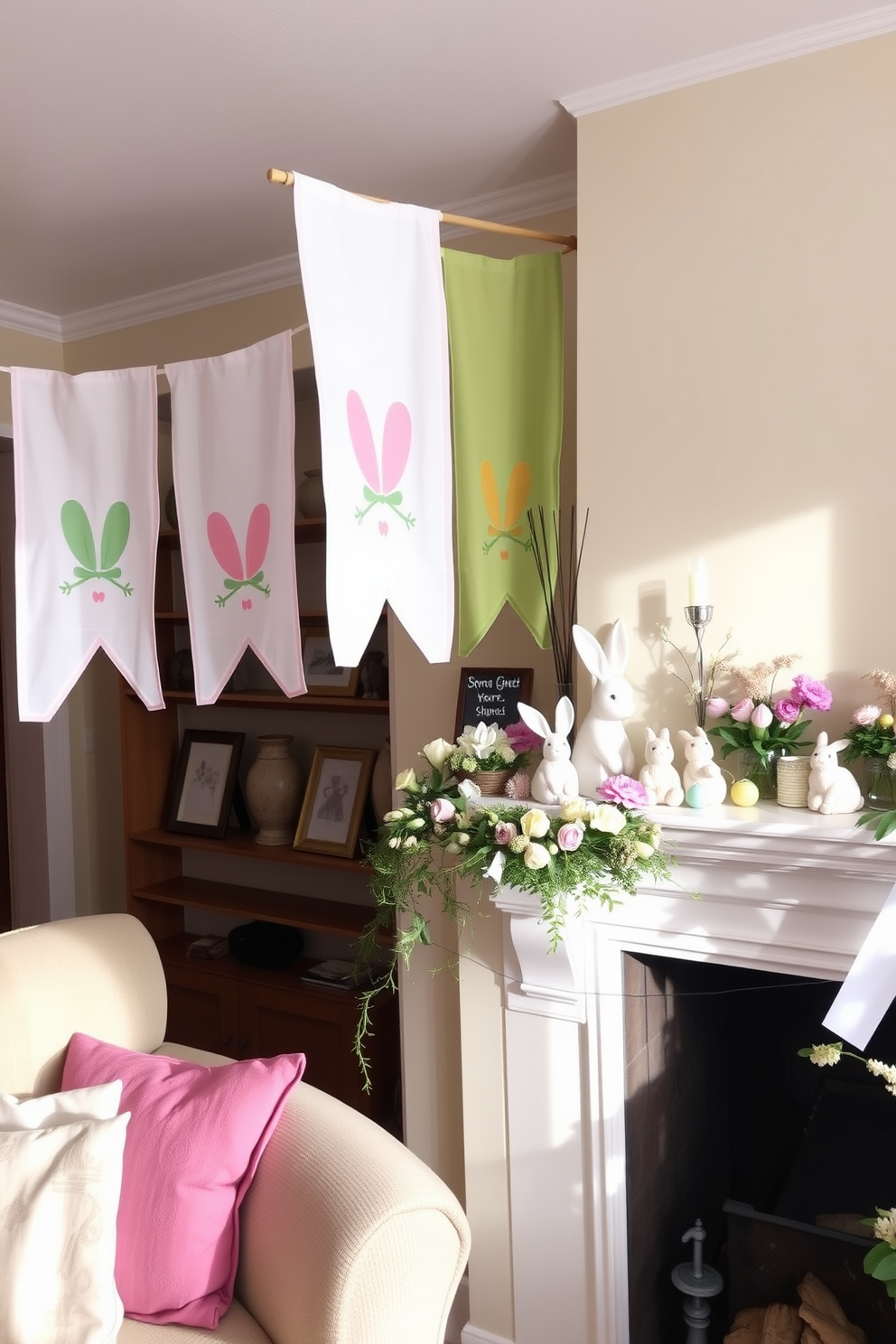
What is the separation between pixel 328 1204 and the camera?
1529 mm

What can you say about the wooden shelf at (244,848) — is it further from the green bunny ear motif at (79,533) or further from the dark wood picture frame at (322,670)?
the green bunny ear motif at (79,533)

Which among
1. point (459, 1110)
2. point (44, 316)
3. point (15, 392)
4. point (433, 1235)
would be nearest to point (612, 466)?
point (15, 392)

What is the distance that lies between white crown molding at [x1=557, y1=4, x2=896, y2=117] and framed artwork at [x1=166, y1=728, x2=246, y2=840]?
7.54ft

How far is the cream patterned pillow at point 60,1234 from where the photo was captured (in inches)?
58.4

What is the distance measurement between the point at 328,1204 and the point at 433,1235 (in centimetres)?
16

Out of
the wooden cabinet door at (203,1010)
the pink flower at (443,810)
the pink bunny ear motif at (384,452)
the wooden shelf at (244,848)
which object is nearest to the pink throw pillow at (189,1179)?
the pink flower at (443,810)

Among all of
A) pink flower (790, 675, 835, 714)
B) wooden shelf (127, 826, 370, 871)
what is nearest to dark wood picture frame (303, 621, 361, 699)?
wooden shelf (127, 826, 370, 871)

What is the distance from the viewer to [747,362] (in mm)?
1921

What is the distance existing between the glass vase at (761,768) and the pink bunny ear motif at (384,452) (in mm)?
731

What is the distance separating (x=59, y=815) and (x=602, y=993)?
2425 mm

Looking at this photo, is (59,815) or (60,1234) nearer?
(60,1234)

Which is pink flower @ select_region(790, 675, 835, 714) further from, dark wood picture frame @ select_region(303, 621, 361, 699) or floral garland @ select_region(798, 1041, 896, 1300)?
dark wood picture frame @ select_region(303, 621, 361, 699)

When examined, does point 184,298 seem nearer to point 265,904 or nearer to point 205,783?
point 205,783

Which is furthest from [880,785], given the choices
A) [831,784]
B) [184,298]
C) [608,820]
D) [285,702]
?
[184,298]
